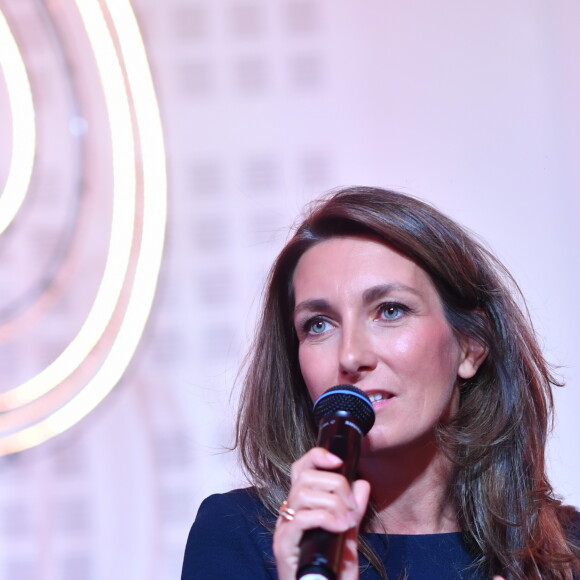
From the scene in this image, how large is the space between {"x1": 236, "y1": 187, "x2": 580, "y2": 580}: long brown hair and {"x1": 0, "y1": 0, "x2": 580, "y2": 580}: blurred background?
0.19 meters

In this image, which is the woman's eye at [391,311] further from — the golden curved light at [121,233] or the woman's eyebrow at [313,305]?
the golden curved light at [121,233]

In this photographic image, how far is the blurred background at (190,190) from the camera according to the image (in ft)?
5.69

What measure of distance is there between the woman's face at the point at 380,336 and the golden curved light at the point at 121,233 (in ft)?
1.08

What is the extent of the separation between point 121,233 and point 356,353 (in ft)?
1.82

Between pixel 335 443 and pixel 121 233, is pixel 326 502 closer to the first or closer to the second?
pixel 335 443

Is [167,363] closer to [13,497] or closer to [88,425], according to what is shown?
[88,425]

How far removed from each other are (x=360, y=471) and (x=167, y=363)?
486 mm

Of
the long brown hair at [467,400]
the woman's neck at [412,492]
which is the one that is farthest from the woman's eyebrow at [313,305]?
the woman's neck at [412,492]

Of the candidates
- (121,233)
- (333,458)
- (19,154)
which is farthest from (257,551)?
(19,154)

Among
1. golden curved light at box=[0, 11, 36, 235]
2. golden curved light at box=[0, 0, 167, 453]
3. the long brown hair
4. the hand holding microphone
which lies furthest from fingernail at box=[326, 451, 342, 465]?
golden curved light at box=[0, 11, 36, 235]

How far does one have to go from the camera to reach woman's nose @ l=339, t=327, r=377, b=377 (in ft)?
4.51

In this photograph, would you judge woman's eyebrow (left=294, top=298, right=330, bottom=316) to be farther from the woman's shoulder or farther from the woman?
the woman's shoulder

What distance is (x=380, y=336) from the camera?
4.70ft

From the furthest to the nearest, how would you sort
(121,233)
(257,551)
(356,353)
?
(121,233)
(257,551)
(356,353)
